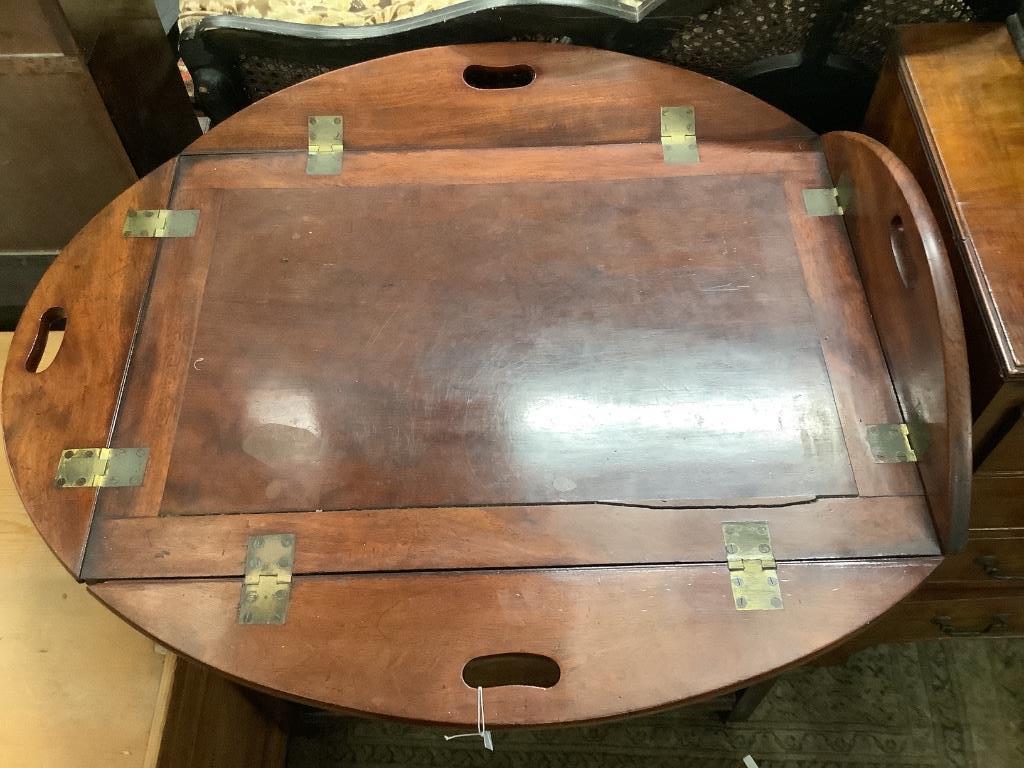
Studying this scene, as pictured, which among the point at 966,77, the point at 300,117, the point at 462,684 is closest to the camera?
the point at 462,684

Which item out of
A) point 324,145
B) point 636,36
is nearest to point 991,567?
point 636,36

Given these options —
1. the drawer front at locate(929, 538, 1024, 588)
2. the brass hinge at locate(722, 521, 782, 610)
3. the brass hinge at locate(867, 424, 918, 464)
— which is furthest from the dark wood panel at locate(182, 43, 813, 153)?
the drawer front at locate(929, 538, 1024, 588)

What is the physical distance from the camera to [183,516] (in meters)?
0.89

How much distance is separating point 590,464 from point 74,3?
3.05 ft

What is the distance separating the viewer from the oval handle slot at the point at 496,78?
1199 millimetres

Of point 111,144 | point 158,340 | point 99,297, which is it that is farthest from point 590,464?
point 111,144

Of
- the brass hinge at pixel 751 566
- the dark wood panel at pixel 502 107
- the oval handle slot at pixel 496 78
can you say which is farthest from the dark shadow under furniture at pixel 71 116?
the brass hinge at pixel 751 566

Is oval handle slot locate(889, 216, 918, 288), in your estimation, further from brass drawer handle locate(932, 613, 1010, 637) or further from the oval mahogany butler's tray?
brass drawer handle locate(932, 613, 1010, 637)

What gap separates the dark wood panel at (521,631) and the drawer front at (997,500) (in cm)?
29

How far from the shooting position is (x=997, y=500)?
109cm

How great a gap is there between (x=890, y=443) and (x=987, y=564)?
493mm

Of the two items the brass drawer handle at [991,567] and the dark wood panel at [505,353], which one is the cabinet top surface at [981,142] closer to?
the dark wood panel at [505,353]

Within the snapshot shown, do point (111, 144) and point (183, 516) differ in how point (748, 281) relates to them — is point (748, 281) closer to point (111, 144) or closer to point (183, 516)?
point (183, 516)

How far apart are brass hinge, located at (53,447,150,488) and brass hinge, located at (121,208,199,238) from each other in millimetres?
318
